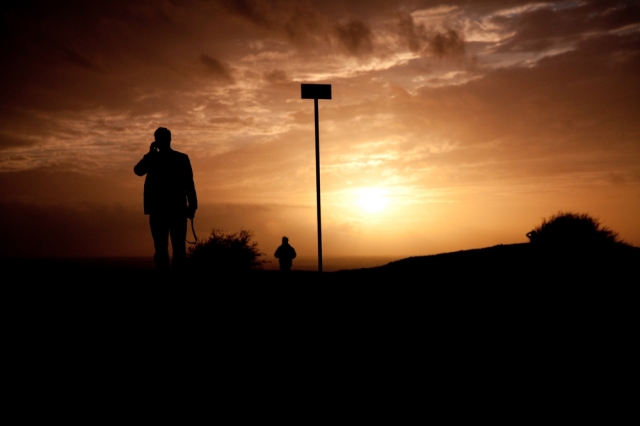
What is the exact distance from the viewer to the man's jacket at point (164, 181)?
332 inches

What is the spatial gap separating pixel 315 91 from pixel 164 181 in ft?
19.9

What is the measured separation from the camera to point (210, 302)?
835 cm

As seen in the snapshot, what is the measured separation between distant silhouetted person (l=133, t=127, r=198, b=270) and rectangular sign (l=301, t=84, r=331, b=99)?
17.4ft

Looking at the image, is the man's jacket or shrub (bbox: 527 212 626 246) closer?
the man's jacket

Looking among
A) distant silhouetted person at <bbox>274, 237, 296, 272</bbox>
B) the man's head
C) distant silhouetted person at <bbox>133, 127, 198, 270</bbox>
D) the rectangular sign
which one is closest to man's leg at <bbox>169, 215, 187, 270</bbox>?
distant silhouetted person at <bbox>133, 127, 198, 270</bbox>

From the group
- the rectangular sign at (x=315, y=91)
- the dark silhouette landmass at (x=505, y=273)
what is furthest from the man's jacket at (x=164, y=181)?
the rectangular sign at (x=315, y=91)

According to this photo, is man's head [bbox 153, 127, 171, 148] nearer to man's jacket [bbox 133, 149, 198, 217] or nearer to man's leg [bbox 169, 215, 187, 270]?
man's jacket [bbox 133, 149, 198, 217]

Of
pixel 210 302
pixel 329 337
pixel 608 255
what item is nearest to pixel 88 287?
pixel 210 302

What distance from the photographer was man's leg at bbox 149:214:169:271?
8438mm

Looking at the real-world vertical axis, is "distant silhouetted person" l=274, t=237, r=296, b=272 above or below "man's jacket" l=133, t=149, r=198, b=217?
below

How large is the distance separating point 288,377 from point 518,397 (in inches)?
83.9

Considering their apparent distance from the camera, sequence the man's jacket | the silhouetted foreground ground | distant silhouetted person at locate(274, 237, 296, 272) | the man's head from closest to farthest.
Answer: the silhouetted foreground ground < the man's jacket < the man's head < distant silhouetted person at locate(274, 237, 296, 272)

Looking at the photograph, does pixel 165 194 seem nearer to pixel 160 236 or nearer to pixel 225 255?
pixel 160 236

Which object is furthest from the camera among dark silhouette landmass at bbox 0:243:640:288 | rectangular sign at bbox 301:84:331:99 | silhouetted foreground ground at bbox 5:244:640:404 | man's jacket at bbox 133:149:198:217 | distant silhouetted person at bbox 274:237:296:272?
distant silhouetted person at bbox 274:237:296:272
